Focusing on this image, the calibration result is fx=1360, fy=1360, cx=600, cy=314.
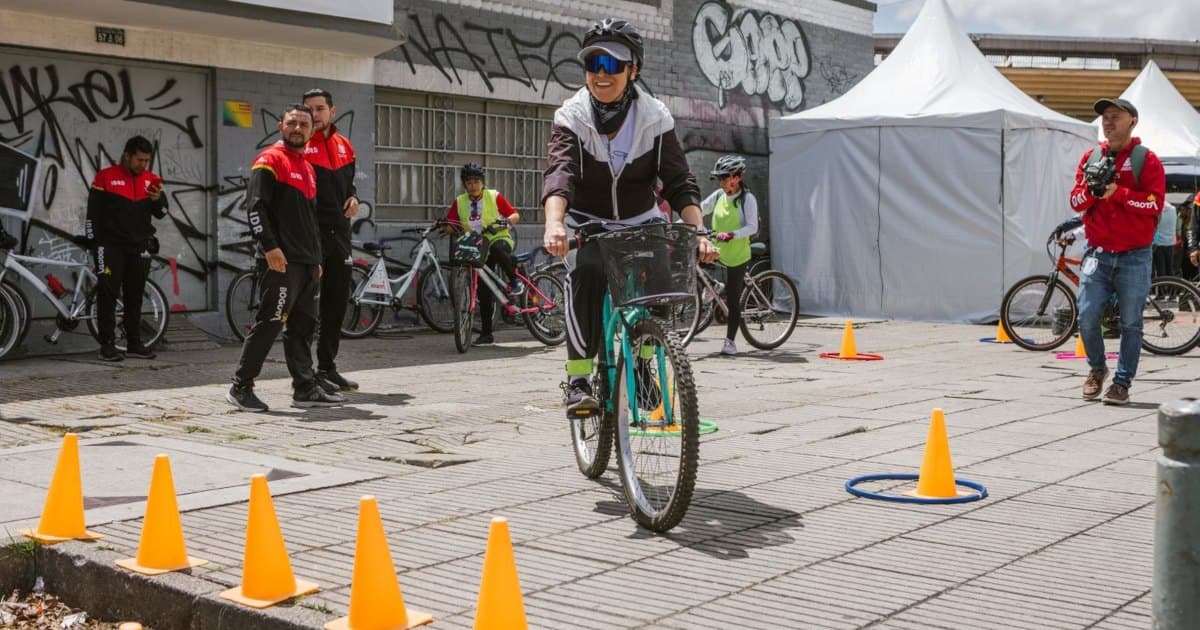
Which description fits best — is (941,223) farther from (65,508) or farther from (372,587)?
(372,587)

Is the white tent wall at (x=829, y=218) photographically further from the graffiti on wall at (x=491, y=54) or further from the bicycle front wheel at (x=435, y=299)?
the bicycle front wheel at (x=435, y=299)

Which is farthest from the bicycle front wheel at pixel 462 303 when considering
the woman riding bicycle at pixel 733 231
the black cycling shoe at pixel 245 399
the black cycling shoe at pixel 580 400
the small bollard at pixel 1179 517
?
the small bollard at pixel 1179 517

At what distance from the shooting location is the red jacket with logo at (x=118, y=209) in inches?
454

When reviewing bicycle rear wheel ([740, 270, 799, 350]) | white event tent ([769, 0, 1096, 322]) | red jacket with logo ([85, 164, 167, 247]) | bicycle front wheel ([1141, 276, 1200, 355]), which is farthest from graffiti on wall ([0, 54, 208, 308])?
bicycle front wheel ([1141, 276, 1200, 355])

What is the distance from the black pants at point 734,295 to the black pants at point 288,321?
183 inches

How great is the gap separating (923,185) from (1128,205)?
330 inches

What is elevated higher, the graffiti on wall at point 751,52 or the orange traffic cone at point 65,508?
the graffiti on wall at point 751,52

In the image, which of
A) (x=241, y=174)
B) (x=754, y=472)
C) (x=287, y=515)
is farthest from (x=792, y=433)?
(x=241, y=174)

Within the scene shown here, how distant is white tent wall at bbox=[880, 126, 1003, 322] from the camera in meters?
16.5

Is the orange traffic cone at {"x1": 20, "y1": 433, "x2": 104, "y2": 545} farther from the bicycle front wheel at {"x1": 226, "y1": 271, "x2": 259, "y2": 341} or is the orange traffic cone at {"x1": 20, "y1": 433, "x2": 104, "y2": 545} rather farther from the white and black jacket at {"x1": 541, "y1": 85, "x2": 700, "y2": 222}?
the bicycle front wheel at {"x1": 226, "y1": 271, "x2": 259, "y2": 341}

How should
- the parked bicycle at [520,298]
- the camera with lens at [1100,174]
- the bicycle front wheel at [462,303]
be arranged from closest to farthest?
1. the camera with lens at [1100,174]
2. the bicycle front wheel at [462,303]
3. the parked bicycle at [520,298]

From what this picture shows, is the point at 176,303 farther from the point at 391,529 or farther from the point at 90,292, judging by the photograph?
the point at 391,529

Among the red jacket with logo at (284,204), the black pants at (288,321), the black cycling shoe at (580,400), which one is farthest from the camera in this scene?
the black pants at (288,321)

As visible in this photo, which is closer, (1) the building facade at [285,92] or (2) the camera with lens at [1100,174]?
(2) the camera with lens at [1100,174]
